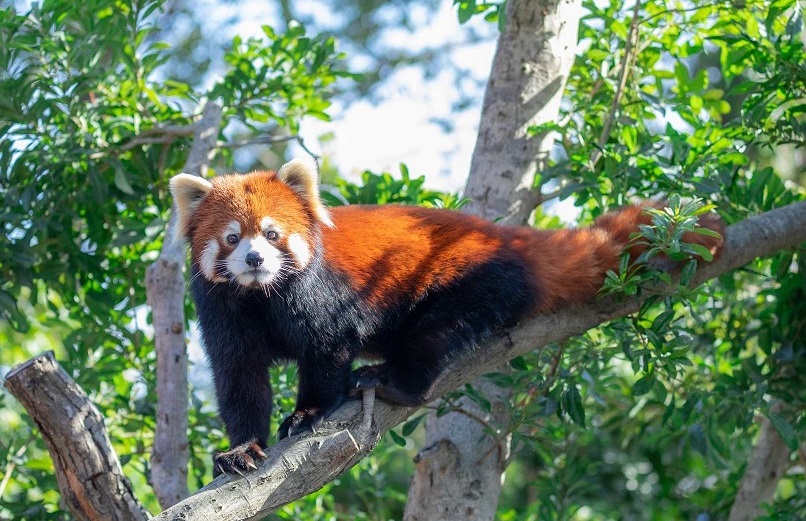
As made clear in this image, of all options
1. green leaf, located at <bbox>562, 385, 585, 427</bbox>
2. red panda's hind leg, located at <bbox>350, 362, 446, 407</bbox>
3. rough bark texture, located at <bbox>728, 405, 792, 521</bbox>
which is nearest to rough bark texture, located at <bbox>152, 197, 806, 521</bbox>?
red panda's hind leg, located at <bbox>350, 362, 446, 407</bbox>

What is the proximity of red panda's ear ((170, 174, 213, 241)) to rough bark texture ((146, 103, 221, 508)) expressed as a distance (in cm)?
16

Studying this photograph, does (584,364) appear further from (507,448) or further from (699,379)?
(699,379)

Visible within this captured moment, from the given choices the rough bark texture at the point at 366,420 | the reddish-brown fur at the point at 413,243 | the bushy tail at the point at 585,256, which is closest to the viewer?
the rough bark texture at the point at 366,420

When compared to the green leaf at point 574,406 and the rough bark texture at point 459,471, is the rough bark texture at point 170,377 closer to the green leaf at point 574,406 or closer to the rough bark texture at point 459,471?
the rough bark texture at point 459,471

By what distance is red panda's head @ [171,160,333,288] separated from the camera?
3.14m

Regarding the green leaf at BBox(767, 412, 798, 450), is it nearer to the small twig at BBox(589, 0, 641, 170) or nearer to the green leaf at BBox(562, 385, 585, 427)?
the green leaf at BBox(562, 385, 585, 427)

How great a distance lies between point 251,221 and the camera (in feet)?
10.6

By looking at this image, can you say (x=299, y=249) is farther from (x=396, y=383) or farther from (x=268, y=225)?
(x=396, y=383)

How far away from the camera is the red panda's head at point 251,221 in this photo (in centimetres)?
314

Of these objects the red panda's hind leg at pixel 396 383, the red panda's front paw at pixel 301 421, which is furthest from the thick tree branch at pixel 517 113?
the red panda's front paw at pixel 301 421

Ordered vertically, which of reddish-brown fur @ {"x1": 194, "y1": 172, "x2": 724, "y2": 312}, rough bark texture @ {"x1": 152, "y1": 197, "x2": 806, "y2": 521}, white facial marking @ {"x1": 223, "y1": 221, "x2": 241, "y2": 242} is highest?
white facial marking @ {"x1": 223, "y1": 221, "x2": 241, "y2": 242}

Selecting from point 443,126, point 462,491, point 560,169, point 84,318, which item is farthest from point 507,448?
point 443,126

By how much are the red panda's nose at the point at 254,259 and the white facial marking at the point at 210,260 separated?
0.55ft

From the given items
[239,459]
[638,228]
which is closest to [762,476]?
[638,228]
